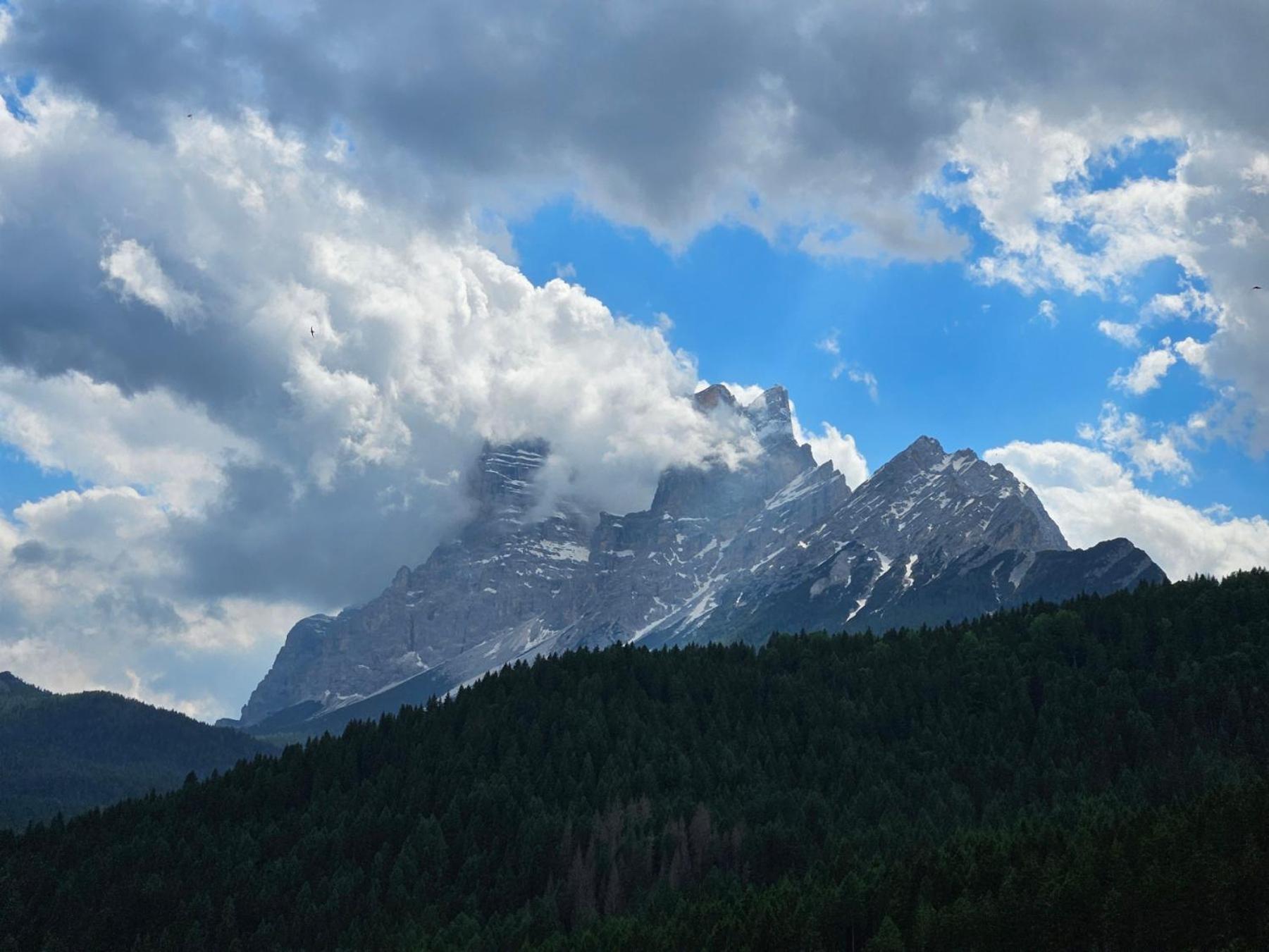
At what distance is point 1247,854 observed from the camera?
455 ft

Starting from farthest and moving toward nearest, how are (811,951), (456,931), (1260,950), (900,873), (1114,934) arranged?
1. (456,931)
2. (900,873)
3. (811,951)
4. (1114,934)
5. (1260,950)

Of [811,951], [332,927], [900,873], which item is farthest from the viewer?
[332,927]

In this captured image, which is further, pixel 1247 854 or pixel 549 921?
pixel 549 921

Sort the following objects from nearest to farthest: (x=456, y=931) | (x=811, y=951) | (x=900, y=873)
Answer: (x=811, y=951)
(x=900, y=873)
(x=456, y=931)

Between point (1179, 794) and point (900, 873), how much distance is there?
54.9 m

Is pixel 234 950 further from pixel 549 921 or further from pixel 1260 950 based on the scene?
pixel 1260 950

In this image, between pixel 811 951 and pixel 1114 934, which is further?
pixel 811 951

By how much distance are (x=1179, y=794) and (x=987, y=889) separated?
56.2 m

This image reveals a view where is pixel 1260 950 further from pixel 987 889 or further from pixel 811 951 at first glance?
pixel 811 951

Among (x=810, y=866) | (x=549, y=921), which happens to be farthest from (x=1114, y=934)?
(x=549, y=921)

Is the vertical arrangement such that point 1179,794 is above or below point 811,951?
above

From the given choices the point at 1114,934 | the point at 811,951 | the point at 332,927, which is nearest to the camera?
the point at 1114,934

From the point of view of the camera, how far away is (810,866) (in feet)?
633

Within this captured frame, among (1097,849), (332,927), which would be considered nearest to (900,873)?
(1097,849)
